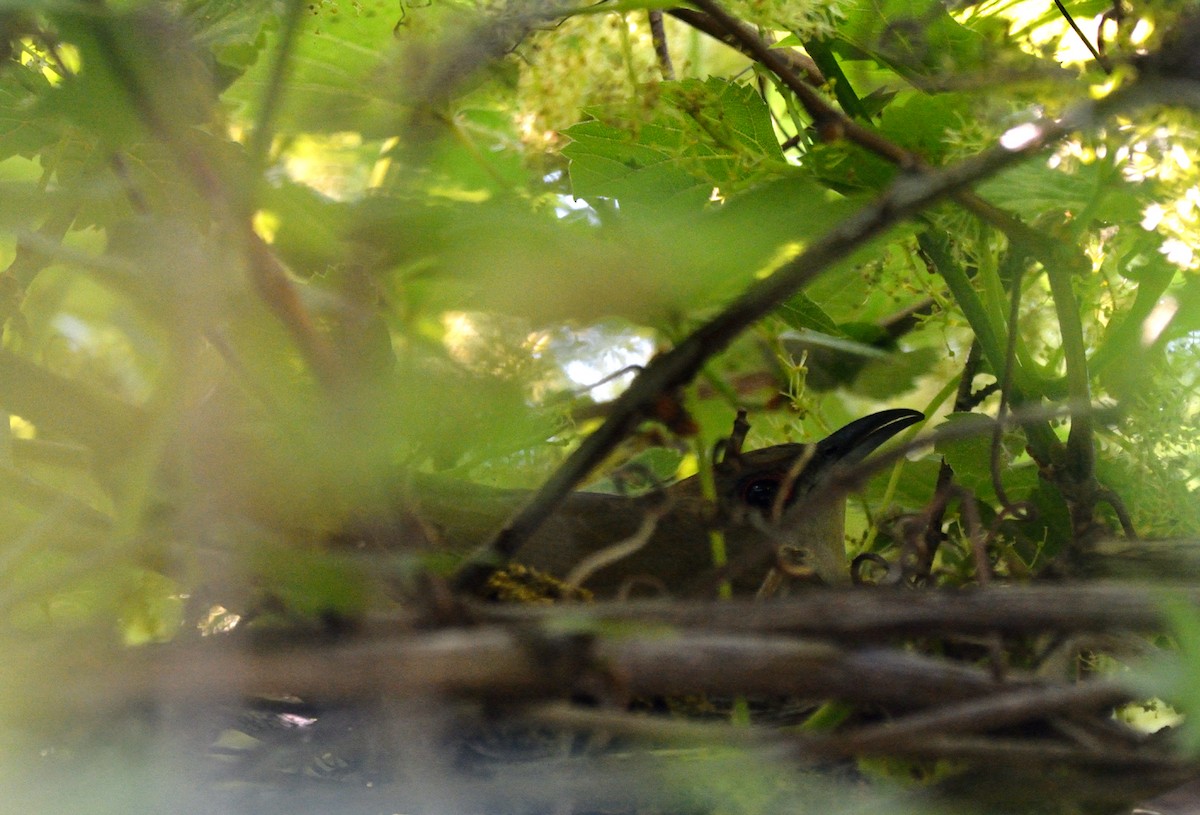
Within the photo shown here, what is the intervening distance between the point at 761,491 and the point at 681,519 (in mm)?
74

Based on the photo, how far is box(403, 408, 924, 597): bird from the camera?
2.13 ft

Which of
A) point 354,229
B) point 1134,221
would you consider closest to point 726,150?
point 1134,221

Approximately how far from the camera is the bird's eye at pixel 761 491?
27.1 inches

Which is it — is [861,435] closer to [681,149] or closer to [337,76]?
[681,149]

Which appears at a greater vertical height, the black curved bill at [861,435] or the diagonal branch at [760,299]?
the black curved bill at [861,435]

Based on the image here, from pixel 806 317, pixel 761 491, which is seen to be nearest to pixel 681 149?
pixel 806 317

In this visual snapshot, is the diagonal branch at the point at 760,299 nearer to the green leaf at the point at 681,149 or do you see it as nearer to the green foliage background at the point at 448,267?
the green foliage background at the point at 448,267

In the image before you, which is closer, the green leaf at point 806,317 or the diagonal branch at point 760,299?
the diagonal branch at point 760,299

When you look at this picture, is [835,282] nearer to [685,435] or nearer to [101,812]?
[685,435]

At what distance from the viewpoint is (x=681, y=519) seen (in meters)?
0.75

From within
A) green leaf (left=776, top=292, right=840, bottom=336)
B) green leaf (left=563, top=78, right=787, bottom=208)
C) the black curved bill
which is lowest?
the black curved bill

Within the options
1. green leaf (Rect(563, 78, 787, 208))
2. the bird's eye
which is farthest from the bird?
green leaf (Rect(563, 78, 787, 208))

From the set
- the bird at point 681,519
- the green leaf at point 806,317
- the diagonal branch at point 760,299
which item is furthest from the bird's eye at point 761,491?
the diagonal branch at point 760,299

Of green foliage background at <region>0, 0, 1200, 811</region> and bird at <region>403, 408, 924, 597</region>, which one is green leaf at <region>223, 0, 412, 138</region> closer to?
green foliage background at <region>0, 0, 1200, 811</region>
